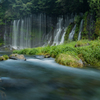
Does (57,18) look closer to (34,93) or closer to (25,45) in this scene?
(25,45)

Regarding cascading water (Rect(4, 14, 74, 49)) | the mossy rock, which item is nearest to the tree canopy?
cascading water (Rect(4, 14, 74, 49))

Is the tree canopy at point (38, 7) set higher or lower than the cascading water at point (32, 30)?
higher

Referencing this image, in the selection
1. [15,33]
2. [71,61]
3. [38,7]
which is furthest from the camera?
[15,33]

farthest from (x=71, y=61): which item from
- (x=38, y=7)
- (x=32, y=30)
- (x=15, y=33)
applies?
(x=15, y=33)

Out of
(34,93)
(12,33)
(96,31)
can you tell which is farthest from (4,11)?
(34,93)

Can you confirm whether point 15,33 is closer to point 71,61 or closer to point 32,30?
point 32,30

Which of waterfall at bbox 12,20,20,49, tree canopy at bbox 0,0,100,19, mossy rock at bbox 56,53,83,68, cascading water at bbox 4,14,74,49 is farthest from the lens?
waterfall at bbox 12,20,20,49

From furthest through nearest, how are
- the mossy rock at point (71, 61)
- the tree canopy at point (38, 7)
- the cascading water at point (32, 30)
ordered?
the cascading water at point (32, 30) → the tree canopy at point (38, 7) → the mossy rock at point (71, 61)

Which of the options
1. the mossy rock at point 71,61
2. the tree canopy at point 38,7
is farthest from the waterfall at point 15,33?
the mossy rock at point 71,61

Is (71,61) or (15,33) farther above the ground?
(15,33)

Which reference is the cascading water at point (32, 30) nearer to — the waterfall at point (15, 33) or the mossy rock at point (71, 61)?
the waterfall at point (15, 33)

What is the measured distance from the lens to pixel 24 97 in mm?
3359

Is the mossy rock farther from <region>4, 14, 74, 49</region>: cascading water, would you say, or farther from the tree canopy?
<region>4, 14, 74, 49</region>: cascading water

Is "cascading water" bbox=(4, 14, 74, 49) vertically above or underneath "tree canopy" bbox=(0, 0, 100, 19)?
underneath
